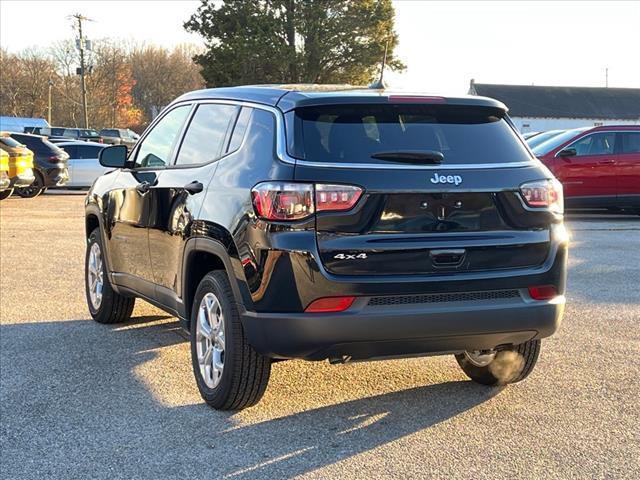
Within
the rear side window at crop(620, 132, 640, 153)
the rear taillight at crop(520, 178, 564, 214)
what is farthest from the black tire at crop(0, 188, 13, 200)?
the rear taillight at crop(520, 178, 564, 214)

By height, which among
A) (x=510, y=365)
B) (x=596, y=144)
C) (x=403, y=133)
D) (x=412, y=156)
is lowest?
(x=510, y=365)

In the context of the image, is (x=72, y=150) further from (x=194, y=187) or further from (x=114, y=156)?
(x=194, y=187)

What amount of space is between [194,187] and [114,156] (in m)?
1.47

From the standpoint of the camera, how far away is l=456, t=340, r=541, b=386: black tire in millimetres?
4590

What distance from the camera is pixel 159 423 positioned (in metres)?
4.15

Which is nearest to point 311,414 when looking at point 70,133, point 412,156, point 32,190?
point 412,156

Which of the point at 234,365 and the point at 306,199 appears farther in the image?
the point at 234,365

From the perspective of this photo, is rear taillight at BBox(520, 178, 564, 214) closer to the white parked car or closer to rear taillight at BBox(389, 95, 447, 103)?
rear taillight at BBox(389, 95, 447, 103)

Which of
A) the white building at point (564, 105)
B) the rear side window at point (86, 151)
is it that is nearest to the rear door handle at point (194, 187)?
the rear side window at point (86, 151)

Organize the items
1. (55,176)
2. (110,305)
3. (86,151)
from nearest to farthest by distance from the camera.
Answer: (110,305), (55,176), (86,151)

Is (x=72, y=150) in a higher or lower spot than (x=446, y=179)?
higher

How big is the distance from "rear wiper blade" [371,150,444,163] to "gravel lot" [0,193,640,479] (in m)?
1.39

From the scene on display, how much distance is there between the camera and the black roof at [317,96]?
158 inches

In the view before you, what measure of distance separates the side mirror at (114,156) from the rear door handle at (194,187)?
1.31 metres
